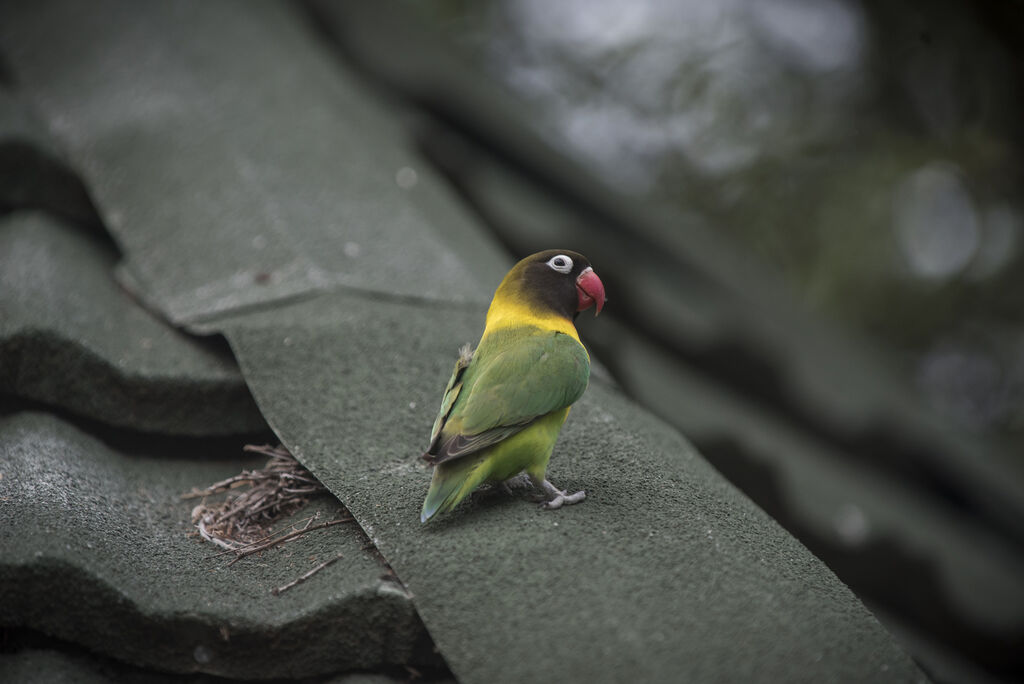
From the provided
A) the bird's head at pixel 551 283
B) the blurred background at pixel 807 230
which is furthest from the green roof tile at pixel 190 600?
the blurred background at pixel 807 230

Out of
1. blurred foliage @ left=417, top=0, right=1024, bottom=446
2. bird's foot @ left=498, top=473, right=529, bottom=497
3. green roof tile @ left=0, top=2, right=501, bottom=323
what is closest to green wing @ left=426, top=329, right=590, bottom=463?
bird's foot @ left=498, top=473, right=529, bottom=497

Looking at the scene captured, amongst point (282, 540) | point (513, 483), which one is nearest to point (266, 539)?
point (282, 540)

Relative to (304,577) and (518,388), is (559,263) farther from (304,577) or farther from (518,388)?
(304,577)

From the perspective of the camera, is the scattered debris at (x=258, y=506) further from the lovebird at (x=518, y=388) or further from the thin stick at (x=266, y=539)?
the lovebird at (x=518, y=388)

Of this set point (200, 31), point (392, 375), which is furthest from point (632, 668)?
point (200, 31)

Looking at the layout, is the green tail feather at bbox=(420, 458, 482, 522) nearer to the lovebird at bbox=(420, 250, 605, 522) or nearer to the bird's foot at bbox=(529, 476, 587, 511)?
the lovebird at bbox=(420, 250, 605, 522)

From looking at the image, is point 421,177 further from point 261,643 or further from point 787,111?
point 787,111
